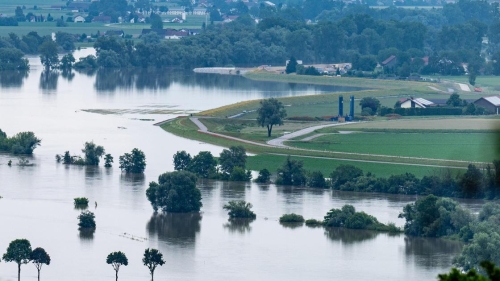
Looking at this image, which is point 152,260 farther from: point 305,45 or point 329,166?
point 305,45

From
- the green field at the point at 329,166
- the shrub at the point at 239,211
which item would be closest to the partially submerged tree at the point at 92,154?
the green field at the point at 329,166

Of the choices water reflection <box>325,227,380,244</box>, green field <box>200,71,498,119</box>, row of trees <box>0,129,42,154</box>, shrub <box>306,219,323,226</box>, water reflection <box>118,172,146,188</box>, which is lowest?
water reflection <box>325,227,380,244</box>

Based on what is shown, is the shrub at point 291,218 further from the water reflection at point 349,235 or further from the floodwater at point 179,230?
the water reflection at point 349,235

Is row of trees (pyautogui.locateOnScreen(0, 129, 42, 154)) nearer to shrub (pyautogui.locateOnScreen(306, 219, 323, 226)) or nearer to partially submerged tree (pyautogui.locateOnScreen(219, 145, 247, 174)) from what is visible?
partially submerged tree (pyautogui.locateOnScreen(219, 145, 247, 174))

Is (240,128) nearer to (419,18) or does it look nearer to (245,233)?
(245,233)

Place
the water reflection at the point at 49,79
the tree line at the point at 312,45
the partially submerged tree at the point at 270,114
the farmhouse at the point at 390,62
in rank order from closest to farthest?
the partially submerged tree at the point at 270,114
the water reflection at the point at 49,79
the farmhouse at the point at 390,62
the tree line at the point at 312,45

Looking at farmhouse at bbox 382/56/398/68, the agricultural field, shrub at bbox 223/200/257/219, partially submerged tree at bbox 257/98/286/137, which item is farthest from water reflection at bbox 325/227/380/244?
farmhouse at bbox 382/56/398/68
